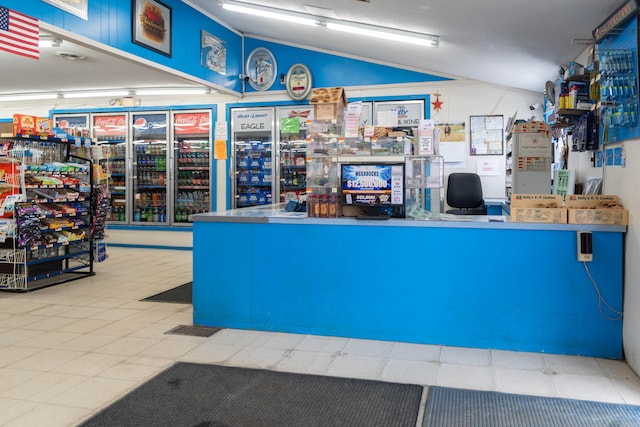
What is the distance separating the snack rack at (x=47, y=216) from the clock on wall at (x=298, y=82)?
339 cm

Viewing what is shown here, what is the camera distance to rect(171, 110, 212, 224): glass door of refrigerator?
30.4 ft

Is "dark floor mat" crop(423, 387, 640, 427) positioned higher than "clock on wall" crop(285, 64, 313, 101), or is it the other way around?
"clock on wall" crop(285, 64, 313, 101)

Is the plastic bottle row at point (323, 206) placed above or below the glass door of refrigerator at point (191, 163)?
below

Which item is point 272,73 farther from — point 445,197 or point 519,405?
point 519,405

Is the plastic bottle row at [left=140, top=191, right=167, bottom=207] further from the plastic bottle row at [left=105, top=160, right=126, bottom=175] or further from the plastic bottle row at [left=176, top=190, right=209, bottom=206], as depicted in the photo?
the plastic bottle row at [left=105, top=160, right=126, bottom=175]

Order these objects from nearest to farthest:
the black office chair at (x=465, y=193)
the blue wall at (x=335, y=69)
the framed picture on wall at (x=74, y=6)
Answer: the framed picture on wall at (x=74, y=6)
the black office chair at (x=465, y=193)
the blue wall at (x=335, y=69)

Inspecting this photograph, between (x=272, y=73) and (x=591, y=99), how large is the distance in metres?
5.66

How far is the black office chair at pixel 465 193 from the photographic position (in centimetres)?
725

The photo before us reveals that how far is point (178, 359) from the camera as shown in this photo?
370 centimetres

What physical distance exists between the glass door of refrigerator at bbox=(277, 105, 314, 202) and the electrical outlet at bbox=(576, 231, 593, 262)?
18.4ft

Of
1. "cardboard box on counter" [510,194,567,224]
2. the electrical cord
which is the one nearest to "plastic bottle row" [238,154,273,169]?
"cardboard box on counter" [510,194,567,224]

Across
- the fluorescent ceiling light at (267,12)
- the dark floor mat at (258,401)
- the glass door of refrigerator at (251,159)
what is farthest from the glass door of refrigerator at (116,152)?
the dark floor mat at (258,401)

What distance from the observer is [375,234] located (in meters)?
4.14

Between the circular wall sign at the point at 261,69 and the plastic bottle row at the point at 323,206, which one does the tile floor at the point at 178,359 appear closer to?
the plastic bottle row at the point at 323,206
